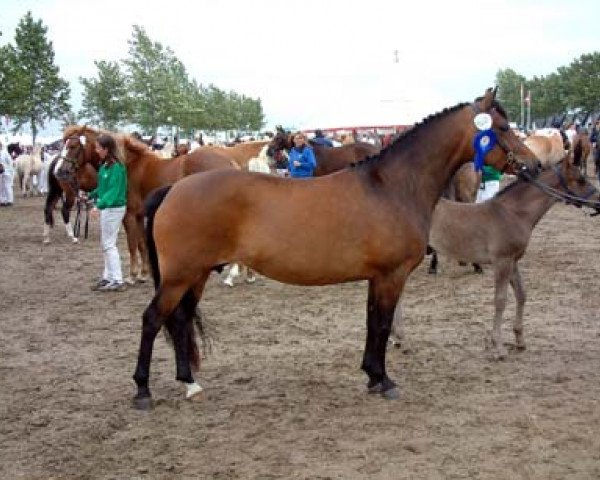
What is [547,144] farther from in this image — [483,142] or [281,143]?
[483,142]

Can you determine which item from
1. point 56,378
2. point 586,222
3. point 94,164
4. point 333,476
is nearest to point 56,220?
point 94,164

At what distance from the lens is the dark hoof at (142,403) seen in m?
5.82

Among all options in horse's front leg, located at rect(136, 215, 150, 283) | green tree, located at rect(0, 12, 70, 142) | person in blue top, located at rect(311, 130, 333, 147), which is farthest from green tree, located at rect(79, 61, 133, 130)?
horse's front leg, located at rect(136, 215, 150, 283)

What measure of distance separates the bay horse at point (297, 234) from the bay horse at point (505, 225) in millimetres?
1492

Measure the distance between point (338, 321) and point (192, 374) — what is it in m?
2.67

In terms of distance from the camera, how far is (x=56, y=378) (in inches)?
263

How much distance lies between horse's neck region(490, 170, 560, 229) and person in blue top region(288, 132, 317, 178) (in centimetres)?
649

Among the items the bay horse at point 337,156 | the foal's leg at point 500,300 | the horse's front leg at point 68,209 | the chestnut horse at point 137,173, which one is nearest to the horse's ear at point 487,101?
the foal's leg at point 500,300

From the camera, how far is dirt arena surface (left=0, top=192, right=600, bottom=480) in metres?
4.74

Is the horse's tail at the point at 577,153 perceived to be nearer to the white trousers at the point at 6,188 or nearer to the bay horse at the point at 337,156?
the bay horse at the point at 337,156

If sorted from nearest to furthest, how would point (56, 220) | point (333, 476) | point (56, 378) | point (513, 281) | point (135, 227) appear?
point (333, 476) < point (56, 378) < point (513, 281) < point (135, 227) < point (56, 220)

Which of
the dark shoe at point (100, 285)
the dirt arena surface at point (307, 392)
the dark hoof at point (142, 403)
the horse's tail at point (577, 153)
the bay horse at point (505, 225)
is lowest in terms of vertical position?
the dirt arena surface at point (307, 392)

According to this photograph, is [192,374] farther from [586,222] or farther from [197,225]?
[586,222]

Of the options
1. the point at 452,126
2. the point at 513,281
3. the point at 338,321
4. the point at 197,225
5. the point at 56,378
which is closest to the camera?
the point at 197,225
